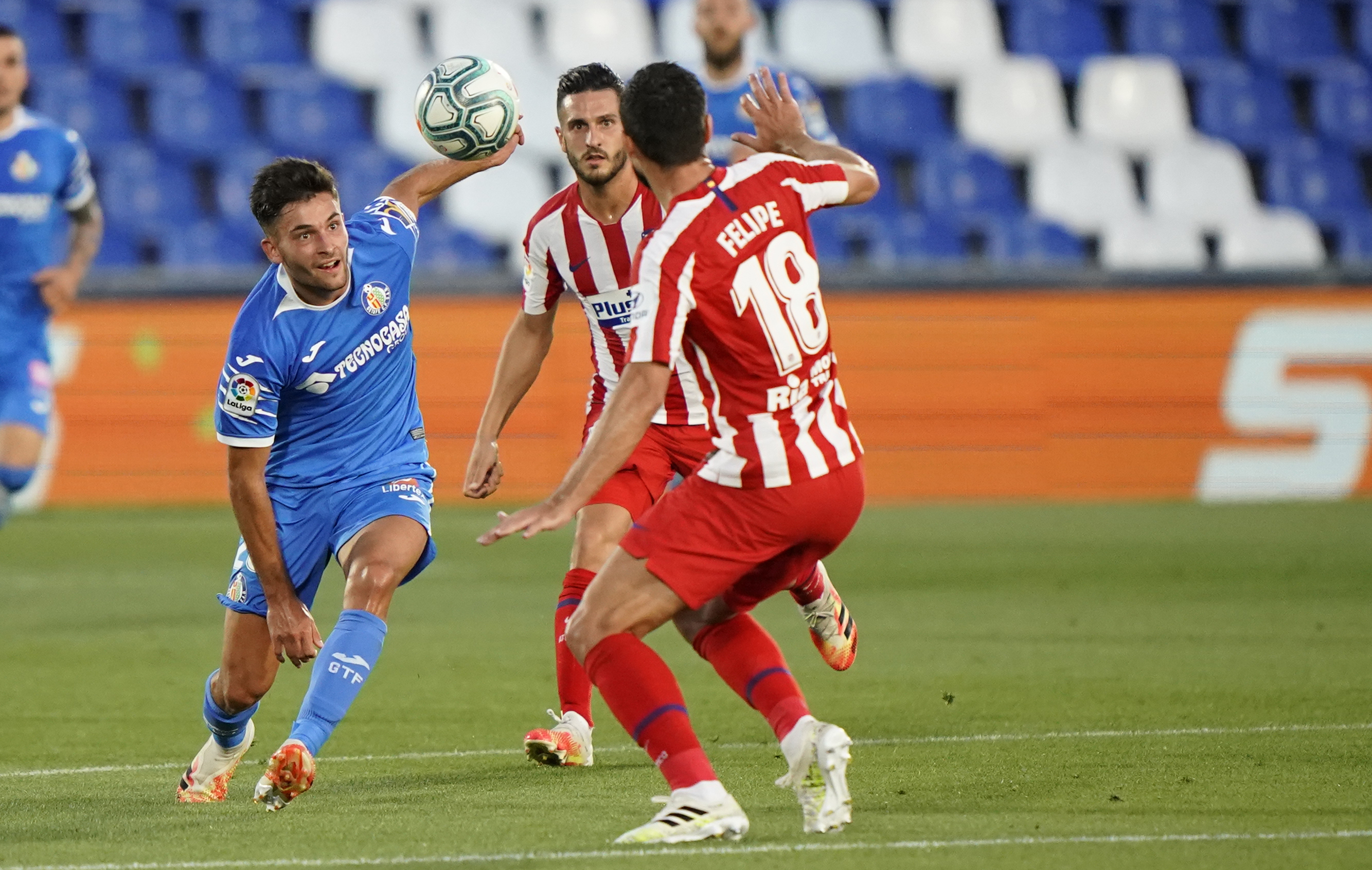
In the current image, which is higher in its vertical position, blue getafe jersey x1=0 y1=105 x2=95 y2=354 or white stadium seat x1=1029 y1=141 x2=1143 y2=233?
blue getafe jersey x1=0 y1=105 x2=95 y2=354

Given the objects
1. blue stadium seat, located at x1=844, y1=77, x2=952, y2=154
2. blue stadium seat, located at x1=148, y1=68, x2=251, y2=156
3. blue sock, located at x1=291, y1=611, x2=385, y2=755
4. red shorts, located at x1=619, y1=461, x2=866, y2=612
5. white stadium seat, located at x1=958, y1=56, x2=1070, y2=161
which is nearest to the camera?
red shorts, located at x1=619, y1=461, x2=866, y2=612

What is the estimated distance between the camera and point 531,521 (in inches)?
171

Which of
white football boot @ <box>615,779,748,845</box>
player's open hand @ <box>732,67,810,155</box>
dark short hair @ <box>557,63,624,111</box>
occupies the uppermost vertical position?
dark short hair @ <box>557,63,624,111</box>

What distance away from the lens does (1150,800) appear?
513cm

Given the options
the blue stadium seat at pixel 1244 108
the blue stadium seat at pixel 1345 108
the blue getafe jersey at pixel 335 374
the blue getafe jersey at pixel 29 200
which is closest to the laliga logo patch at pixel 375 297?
the blue getafe jersey at pixel 335 374

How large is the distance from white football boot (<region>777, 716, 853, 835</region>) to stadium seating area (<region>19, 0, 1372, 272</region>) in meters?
10.9

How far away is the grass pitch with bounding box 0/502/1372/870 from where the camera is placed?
4695mm

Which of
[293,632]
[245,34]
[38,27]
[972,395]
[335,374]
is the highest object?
[38,27]

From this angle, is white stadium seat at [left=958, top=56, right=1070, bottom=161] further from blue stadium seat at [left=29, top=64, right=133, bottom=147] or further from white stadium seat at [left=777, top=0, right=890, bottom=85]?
blue stadium seat at [left=29, top=64, right=133, bottom=147]

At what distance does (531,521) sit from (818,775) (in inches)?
37.9

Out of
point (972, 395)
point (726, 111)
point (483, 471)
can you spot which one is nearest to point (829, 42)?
point (972, 395)

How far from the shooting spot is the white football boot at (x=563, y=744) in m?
5.94

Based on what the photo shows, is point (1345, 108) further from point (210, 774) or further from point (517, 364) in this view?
point (210, 774)

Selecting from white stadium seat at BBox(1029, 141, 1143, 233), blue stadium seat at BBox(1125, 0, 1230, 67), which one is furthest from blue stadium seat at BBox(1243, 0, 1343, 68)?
white stadium seat at BBox(1029, 141, 1143, 233)
